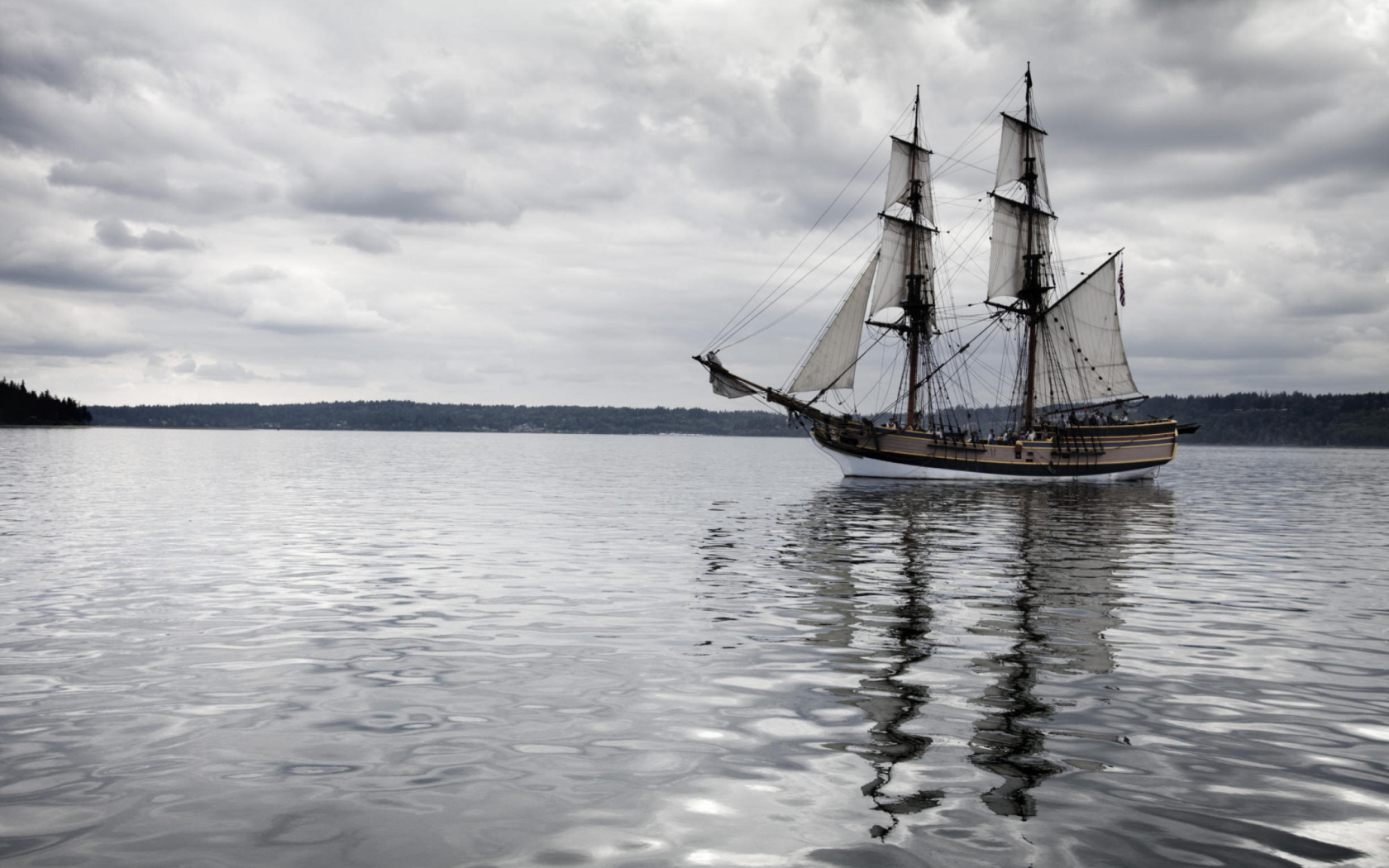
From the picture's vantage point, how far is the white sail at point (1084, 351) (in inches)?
3312

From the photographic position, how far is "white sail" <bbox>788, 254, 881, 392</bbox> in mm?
77250

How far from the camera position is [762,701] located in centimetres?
1049

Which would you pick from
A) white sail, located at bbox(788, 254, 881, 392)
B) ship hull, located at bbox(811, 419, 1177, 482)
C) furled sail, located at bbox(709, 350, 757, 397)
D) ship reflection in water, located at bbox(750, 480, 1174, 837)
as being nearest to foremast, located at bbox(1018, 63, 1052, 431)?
ship hull, located at bbox(811, 419, 1177, 482)

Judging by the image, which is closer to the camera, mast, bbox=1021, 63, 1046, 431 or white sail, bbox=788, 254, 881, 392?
white sail, bbox=788, 254, 881, 392

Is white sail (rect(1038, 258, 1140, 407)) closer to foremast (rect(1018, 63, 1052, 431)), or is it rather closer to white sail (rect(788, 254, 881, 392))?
foremast (rect(1018, 63, 1052, 431))

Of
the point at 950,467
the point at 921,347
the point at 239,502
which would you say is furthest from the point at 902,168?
the point at 239,502

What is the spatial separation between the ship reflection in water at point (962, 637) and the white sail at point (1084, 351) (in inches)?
2057

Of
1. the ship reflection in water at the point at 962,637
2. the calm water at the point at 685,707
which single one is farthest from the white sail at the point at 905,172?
the calm water at the point at 685,707

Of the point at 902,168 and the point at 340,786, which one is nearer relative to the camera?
the point at 340,786

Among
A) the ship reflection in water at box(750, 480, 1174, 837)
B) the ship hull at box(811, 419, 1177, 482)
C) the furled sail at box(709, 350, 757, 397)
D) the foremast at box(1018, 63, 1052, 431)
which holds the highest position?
the foremast at box(1018, 63, 1052, 431)

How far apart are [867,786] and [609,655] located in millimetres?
5916

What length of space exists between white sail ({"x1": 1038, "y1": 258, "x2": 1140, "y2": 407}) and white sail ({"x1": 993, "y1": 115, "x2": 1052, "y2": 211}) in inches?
530

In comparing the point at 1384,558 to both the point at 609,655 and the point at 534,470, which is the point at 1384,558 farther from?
the point at 534,470

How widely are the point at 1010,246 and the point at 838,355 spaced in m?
→ 25.5
